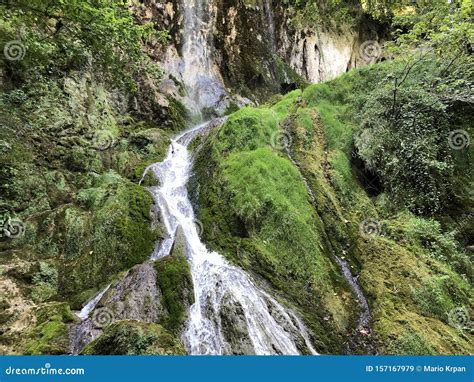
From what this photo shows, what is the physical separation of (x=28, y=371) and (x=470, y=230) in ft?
36.1

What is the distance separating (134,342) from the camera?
5.31 metres

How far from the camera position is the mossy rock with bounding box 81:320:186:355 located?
205 inches

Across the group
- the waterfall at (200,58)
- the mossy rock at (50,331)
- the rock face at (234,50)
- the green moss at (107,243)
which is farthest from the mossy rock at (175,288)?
the rock face at (234,50)

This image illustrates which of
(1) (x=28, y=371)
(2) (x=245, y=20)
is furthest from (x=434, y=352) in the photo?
(2) (x=245, y=20)

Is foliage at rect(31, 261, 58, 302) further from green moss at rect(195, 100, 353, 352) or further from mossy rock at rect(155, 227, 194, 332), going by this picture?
green moss at rect(195, 100, 353, 352)

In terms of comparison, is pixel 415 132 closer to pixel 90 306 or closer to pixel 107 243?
pixel 107 243

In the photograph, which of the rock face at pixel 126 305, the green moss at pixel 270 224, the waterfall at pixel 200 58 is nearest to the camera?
the rock face at pixel 126 305

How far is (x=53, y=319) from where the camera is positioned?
6938 mm

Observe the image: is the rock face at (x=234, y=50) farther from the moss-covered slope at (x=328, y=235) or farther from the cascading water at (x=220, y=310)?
the cascading water at (x=220, y=310)

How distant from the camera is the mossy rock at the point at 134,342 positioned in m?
5.21

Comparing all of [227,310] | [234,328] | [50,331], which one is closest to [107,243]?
[50,331]

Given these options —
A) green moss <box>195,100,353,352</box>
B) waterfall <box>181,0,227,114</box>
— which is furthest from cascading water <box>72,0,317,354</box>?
waterfall <box>181,0,227,114</box>

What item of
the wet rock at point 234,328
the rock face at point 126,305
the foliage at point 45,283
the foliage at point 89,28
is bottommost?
the wet rock at point 234,328

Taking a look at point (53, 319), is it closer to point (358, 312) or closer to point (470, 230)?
point (358, 312)
